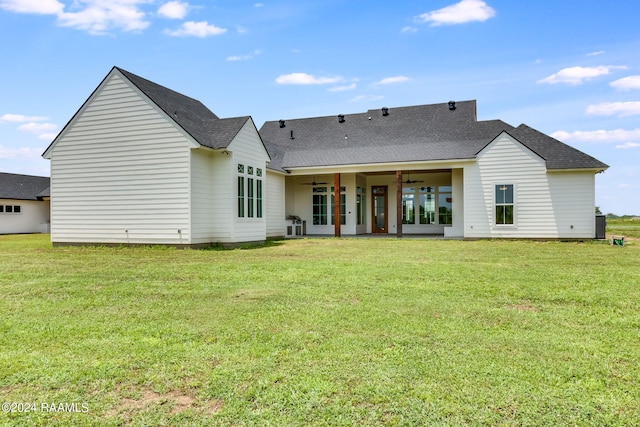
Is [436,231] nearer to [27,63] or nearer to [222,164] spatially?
[222,164]

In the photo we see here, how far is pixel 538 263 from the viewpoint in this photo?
32.1 feet

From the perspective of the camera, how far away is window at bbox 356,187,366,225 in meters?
22.9

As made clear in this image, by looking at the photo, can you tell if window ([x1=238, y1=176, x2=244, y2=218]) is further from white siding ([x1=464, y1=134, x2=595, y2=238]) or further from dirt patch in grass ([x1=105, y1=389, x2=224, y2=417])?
dirt patch in grass ([x1=105, y1=389, x2=224, y2=417])

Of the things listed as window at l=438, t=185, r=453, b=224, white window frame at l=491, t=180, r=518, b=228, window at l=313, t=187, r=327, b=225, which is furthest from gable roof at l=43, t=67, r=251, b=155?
window at l=438, t=185, r=453, b=224

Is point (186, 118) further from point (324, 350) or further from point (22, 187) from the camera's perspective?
point (22, 187)

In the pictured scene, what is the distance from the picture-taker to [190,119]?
15281 mm

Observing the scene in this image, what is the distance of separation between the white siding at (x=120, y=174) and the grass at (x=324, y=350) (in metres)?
6.57

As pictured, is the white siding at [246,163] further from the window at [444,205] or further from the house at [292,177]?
the window at [444,205]

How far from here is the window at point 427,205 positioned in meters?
22.8

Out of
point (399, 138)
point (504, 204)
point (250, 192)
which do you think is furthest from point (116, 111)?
point (504, 204)

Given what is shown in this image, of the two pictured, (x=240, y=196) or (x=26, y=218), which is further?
(x=26, y=218)

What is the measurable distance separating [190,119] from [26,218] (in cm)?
1949

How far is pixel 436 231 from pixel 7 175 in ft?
92.6

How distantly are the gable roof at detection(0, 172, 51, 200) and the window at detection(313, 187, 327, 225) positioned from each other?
17931mm
